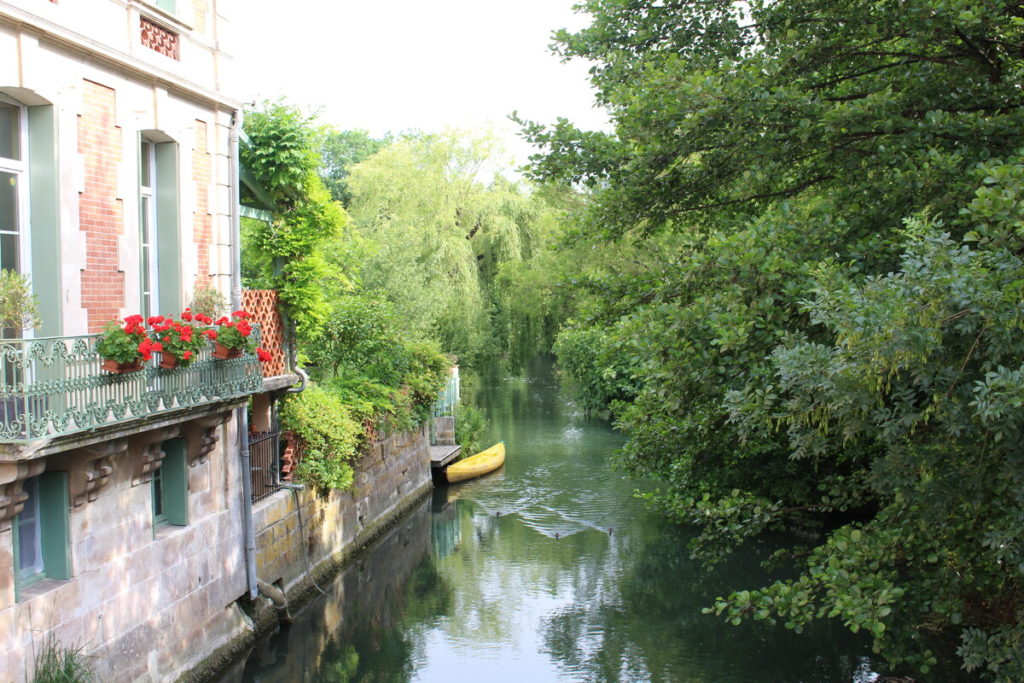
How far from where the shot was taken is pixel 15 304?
289 inches

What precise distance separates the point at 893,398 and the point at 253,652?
8.56 metres

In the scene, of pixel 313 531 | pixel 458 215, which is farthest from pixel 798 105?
pixel 458 215

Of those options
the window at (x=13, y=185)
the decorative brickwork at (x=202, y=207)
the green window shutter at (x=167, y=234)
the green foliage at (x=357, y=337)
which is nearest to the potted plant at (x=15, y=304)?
the window at (x=13, y=185)

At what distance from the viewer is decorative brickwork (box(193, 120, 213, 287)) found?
35.3 ft

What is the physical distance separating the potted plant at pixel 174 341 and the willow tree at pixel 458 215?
18751 mm

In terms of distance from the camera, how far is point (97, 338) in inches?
321

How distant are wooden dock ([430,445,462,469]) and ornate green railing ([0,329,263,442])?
1433 centimetres

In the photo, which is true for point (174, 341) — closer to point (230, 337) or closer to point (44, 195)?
point (230, 337)

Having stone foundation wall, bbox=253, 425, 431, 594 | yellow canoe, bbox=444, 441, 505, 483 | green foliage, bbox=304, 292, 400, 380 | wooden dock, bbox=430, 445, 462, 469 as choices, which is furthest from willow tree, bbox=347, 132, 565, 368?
green foliage, bbox=304, 292, 400, 380

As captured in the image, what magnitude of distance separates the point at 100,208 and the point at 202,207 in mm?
1914

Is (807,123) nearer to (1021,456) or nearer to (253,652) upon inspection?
(1021,456)

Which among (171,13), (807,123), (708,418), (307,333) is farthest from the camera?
(307,333)

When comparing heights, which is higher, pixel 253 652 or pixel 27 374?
pixel 27 374

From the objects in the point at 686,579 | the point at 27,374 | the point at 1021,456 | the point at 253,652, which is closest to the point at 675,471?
the point at 686,579
